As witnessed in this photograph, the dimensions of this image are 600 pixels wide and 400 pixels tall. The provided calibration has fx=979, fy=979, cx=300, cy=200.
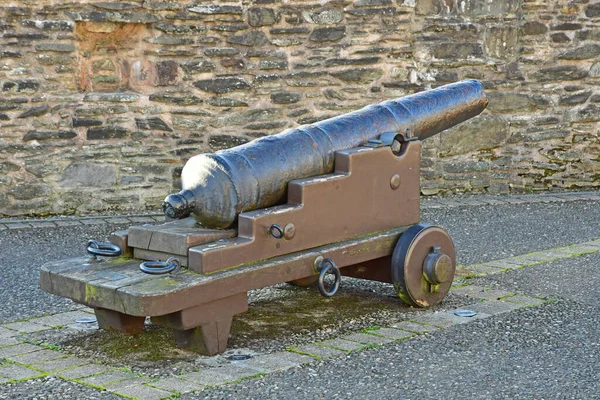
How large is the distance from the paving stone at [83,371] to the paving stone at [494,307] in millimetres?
2103

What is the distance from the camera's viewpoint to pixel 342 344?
15.4ft

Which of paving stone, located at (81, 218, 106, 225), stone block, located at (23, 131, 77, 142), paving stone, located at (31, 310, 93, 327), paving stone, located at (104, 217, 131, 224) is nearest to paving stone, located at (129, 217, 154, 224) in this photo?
paving stone, located at (104, 217, 131, 224)

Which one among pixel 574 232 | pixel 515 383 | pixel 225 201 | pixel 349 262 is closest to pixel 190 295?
pixel 225 201

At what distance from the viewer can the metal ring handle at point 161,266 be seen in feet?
14.3

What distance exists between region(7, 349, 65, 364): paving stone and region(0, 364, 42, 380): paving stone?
3.0 inches

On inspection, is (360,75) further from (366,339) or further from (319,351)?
(319,351)

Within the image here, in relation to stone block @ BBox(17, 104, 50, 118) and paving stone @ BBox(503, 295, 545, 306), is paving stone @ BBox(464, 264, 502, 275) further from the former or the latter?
stone block @ BBox(17, 104, 50, 118)

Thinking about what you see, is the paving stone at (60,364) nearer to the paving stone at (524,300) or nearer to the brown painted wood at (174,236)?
the brown painted wood at (174,236)

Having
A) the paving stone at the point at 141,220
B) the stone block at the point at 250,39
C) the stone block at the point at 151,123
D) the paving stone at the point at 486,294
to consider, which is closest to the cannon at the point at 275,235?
the paving stone at the point at 486,294

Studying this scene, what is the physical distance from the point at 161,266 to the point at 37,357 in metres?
0.75

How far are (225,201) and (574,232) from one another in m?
3.99

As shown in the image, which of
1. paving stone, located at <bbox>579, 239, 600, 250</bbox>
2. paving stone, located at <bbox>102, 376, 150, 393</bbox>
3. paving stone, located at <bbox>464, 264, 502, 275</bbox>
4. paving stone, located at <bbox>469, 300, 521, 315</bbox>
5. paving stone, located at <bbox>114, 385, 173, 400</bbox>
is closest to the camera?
paving stone, located at <bbox>114, 385, 173, 400</bbox>

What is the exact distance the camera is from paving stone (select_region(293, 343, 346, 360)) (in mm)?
4516

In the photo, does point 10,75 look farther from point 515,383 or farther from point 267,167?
point 515,383
